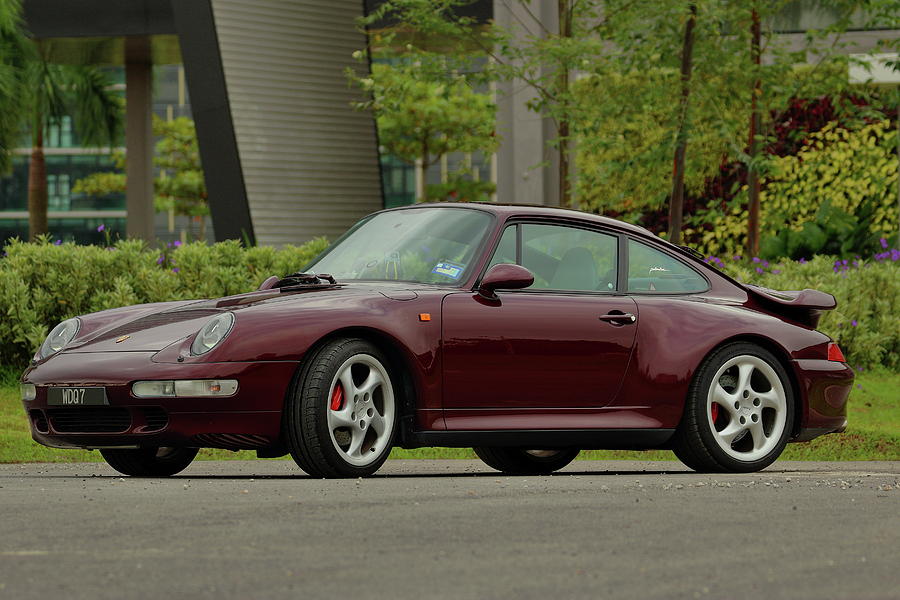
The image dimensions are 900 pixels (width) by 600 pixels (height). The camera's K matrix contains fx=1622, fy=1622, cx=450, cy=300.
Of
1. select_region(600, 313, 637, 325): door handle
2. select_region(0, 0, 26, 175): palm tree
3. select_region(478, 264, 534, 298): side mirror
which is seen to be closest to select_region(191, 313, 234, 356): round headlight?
select_region(478, 264, 534, 298): side mirror

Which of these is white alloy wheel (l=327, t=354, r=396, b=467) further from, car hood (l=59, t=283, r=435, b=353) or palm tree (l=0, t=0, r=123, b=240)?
palm tree (l=0, t=0, r=123, b=240)

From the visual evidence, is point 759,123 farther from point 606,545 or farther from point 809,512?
point 606,545

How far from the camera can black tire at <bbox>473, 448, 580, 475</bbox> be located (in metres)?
9.65

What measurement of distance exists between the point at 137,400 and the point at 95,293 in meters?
7.29

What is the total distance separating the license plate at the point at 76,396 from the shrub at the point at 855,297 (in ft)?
30.1

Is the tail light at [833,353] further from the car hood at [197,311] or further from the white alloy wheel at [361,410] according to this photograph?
the white alloy wheel at [361,410]

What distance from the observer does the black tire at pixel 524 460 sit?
9.65 meters

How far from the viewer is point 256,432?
7.62 m

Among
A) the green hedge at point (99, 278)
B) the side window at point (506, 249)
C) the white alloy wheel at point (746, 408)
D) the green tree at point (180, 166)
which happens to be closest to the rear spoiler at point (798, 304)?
the white alloy wheel at point (746, 408)

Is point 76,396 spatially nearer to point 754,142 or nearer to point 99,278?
point 99,278

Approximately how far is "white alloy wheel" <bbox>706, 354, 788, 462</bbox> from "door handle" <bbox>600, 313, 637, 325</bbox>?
585 millimetres

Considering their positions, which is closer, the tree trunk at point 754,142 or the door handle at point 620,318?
the door handle at point 620,318

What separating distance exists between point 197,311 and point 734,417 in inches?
117

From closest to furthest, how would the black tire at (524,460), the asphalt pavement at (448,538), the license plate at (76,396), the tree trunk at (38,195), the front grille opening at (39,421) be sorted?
1. the asphalt pavement at (448,538)
2. the license plate at (76,396)
3. the front grille opening at (39,421)
4. the black tire at (524,460)
5. the tree trunk at (38,195)
